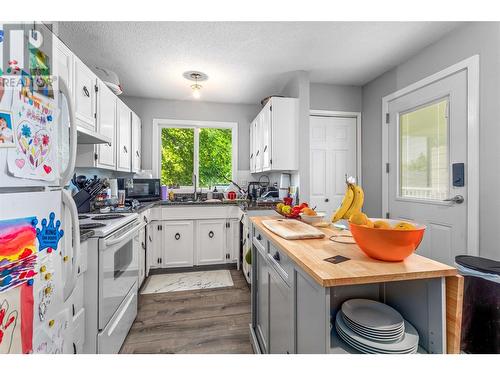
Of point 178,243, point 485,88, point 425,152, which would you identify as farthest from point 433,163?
point 178,243

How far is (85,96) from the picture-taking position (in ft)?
6.23

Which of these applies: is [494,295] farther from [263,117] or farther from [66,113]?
[263,117]

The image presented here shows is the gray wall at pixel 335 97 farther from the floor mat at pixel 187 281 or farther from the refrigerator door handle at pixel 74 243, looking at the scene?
the refrigerator door handle at pixel 74 243

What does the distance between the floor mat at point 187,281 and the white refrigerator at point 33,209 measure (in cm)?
162

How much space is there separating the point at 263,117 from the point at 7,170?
105 inches

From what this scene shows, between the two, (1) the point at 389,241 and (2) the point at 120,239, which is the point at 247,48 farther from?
(1) the point at 389,241

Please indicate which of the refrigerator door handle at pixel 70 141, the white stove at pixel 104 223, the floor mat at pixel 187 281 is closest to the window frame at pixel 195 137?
the floor mat at pixel 187 281

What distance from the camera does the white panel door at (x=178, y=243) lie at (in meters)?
2.93

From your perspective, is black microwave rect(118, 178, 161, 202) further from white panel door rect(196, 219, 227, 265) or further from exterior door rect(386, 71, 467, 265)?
exterior door rect(386, 71, 467, 265)

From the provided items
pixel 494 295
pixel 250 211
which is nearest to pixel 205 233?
pixel 250 211

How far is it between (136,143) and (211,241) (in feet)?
5.80

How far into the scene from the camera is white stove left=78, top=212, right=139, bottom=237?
1.39 metres

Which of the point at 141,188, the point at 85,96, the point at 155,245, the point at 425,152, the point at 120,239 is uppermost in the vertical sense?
the point at 85,96

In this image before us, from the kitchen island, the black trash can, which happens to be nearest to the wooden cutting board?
the kitchen island
